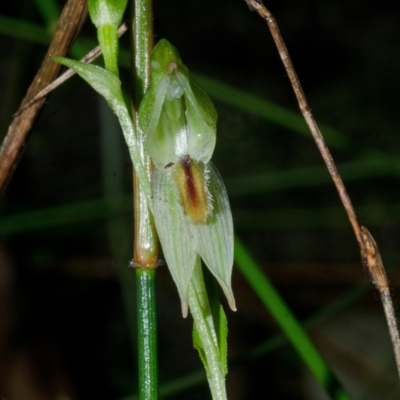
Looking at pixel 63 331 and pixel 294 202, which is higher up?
pixel 294 202

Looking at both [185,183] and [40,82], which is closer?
[185,183]

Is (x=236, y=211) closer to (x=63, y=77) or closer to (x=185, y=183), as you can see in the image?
(x=63, y=77)

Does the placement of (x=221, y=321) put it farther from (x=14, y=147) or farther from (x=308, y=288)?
(x=308, y=288)

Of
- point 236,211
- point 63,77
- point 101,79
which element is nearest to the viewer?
point 101,79

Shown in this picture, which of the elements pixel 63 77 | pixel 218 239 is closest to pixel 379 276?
pixel 218 239

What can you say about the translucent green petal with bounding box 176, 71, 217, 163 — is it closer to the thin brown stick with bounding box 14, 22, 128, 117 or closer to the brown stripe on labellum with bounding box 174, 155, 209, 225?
the brown stripe on labellum with bounding box 174, 155, 209, 225

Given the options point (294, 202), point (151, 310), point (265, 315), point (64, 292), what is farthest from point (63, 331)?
point (151, 310)

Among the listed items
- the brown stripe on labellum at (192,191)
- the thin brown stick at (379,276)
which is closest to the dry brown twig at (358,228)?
the thin brown stick at (379,276)
